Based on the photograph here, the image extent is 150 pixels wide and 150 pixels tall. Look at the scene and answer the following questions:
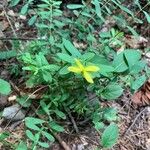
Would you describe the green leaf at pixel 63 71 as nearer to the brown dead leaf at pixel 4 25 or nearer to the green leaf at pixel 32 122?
the green leaf at pixel 32 122

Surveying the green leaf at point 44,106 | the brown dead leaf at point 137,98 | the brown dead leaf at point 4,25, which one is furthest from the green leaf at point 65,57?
the brown dead leaf at point 4,25

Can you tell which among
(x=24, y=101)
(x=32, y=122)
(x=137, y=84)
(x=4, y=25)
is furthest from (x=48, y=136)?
(x=4, y=25)

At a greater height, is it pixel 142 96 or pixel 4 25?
pixel 4 25

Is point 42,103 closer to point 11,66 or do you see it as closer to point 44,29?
point 11,66

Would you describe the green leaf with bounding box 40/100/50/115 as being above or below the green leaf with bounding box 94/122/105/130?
above

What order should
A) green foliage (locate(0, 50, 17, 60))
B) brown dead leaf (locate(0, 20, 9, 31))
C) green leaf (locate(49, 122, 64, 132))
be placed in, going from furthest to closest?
brown dead leaf (locate(0, 20, 9, 31))
green foliage (locate(0, 50, 17, 60))
green leaf (locate(49, 122, 64, 132))

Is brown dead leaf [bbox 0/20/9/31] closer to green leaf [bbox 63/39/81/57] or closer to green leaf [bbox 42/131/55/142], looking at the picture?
green leaf [bbox 63/39/81/57]

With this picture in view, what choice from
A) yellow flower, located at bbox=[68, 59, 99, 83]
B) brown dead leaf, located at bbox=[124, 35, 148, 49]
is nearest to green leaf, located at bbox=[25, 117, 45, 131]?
yellow flower, located at bbox=[68, 59, 99, 83]

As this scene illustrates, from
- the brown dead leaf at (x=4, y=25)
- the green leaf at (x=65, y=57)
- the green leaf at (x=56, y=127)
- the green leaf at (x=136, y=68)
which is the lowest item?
the green leaf at (x=56, y=127)

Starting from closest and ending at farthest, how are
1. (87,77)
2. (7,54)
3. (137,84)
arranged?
1. (87,77)
2. (137,84)
3. (7,54)

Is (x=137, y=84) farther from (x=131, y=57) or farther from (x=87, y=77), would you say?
(x=87, y=77)
